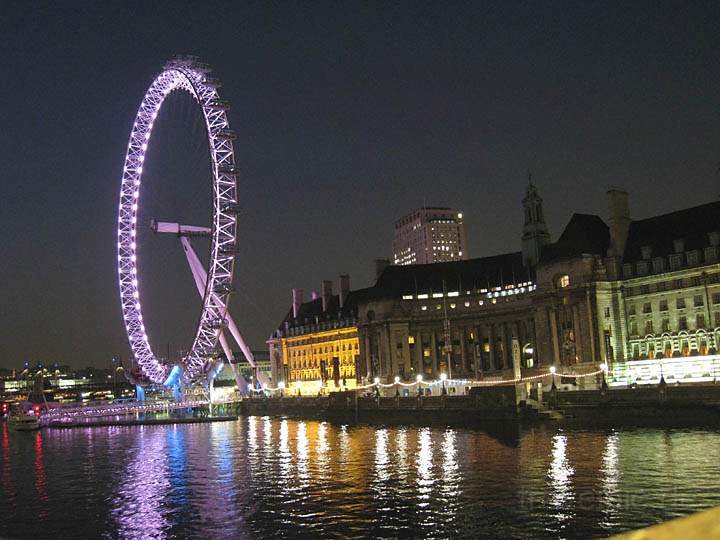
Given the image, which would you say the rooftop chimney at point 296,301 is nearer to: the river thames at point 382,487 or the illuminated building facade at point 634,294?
the illuminated building facade at point 634,294

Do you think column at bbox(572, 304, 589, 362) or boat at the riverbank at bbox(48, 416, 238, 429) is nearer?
column at bbox(572, 304, 589, 362)

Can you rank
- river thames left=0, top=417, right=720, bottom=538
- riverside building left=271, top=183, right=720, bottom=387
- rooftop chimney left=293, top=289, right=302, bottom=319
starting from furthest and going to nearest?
rooftop chimney left=293, top=289, right=302, bottom=319
riverside building left=271, top=183, right=720, bottom=387
river thames left=0, top=417, right=720, bottom=538

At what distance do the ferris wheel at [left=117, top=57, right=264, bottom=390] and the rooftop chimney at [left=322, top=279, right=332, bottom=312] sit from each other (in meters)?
55.6

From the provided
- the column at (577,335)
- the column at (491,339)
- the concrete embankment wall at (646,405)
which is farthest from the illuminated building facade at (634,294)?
the column at (491,339)

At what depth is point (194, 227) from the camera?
3868 inches

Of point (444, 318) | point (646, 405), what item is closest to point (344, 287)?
point (444, 318)

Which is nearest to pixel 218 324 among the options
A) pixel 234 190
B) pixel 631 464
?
pixel 234 190

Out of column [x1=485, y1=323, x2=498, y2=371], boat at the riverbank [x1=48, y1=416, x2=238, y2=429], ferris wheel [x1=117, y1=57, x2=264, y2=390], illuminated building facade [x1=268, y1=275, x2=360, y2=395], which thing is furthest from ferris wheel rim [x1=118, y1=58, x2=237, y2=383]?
column [x1=485, y1=323, x2=498, y2=371]

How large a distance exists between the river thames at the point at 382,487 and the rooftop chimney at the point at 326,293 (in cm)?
9478

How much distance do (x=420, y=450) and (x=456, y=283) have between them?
82.9 metres

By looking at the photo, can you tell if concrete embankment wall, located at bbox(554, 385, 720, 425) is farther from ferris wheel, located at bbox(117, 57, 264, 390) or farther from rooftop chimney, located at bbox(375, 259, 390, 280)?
rooftop chimney, located at bbox(375, 259, 390, 280)

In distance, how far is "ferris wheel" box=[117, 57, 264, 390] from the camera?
276ft

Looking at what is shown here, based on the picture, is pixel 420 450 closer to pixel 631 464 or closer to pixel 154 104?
pixel 631 464

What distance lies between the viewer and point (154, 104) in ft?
288
